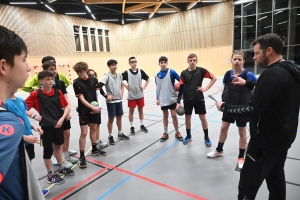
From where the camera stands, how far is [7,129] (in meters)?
0.63

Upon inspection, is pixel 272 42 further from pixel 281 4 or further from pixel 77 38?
pixel 77 38

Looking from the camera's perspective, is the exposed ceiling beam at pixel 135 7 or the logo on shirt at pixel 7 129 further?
the exposed ceiling beam at pixel 135 7

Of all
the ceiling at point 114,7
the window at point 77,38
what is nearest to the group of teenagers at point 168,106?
the ceiling at point 114,7

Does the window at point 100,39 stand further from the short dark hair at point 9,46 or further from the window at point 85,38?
the short dark hair at point 9,46

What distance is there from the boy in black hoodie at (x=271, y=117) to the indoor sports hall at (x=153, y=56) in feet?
2.31

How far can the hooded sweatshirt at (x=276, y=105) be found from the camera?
1.54 m

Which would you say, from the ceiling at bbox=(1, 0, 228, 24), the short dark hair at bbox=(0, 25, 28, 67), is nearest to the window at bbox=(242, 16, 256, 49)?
the ceiling at bbox=(1, 0, 228, 24)

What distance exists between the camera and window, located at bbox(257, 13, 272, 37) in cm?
1517

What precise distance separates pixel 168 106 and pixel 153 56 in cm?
1811

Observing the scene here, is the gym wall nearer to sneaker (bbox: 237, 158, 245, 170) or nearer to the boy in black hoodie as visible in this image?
sneaker (bbox: 237, 158, 245, 170)

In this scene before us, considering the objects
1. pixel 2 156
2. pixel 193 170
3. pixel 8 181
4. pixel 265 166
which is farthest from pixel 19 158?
pixel 193 170

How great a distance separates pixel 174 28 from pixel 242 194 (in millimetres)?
20223

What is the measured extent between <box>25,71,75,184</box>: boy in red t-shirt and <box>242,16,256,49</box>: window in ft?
55.0

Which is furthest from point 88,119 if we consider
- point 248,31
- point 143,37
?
point 143,37
